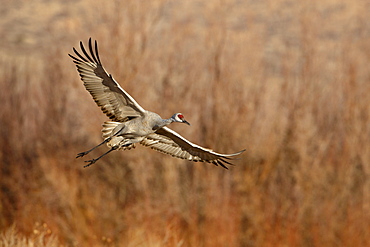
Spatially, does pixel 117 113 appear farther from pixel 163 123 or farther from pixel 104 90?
pixel 163 123

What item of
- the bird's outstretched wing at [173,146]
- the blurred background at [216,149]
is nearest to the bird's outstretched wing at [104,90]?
the bird's outstretched wing at [173,146]

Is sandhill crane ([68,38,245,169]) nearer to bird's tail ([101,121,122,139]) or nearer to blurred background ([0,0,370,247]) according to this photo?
bird's tail ([101,121,122,139])

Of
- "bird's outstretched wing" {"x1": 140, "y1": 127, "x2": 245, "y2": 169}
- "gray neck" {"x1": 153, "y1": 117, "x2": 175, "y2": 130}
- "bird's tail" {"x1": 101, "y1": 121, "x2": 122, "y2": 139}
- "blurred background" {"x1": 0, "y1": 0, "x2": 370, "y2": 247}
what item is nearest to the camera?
"gray neck" {"x1": 153, "y1": 117, "x2": 175, "y2": 130}

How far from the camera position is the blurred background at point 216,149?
1412cm

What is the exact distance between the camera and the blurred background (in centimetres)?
1412

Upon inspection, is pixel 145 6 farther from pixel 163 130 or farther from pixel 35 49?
pixel 35 49

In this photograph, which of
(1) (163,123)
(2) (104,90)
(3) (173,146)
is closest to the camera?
(1) (163,123)

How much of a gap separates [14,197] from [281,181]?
6657 mm

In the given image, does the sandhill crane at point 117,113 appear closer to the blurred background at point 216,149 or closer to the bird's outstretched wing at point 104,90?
the bird's outstretched wing at point 104,90

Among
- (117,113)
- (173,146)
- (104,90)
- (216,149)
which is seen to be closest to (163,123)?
(117,113)

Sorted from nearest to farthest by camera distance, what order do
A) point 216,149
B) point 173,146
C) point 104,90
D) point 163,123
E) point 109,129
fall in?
1. point 163,123
2. point 109,129
3. point 104,90
4. point 173,146
5. point 216,149

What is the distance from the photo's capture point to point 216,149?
14.7 m

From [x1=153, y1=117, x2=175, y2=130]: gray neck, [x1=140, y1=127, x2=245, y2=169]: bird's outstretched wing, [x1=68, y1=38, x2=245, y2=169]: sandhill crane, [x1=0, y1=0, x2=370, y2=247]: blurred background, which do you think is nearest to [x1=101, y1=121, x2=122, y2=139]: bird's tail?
[x1=68, y1=38, x2=245, y2=169]: sandhill crane

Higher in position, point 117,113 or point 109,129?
point 117,113
